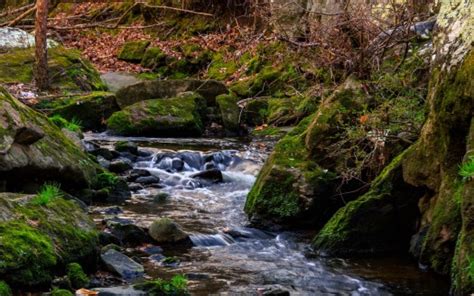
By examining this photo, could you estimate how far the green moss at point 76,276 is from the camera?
5.64 metres

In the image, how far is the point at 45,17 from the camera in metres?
15.4

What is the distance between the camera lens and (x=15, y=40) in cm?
1948

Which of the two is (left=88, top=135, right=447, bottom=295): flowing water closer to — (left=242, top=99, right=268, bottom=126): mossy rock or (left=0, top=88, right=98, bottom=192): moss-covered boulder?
(left=0, top=88, right=98, bottom=192): moss-covered boulder

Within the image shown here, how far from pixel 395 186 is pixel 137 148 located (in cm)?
635

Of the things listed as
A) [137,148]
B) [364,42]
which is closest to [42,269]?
[364,42]

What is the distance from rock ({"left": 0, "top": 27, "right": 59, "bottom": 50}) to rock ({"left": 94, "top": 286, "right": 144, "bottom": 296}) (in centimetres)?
1473

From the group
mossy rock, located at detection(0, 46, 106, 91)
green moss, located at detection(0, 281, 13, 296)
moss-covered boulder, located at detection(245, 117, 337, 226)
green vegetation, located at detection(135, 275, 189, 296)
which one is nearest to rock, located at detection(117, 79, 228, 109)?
mossy rock, located at detection(0, 46, 106, 91)

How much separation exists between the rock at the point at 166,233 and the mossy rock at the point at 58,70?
9848mm

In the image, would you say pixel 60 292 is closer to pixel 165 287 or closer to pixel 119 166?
pixel 165 287

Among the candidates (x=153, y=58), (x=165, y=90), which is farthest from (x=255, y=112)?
(x=153, y=58)

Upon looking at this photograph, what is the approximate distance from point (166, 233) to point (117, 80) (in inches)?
519

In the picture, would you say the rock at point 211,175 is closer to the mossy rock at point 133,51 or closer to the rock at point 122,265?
the rock at point 122,265

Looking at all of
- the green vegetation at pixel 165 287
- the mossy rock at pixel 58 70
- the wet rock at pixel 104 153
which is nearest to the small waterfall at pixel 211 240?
the green vegetation at pixel 165 287

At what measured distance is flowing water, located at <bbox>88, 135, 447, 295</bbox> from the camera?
6434 mm
